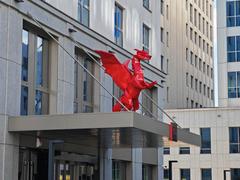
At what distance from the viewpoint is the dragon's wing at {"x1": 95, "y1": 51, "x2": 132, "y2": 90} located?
927 inches

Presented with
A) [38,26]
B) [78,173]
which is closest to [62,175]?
[78,173]

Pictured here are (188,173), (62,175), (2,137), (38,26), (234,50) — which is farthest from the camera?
(234,50)

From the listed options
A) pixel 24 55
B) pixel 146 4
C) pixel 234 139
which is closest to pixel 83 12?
pixel 24 55

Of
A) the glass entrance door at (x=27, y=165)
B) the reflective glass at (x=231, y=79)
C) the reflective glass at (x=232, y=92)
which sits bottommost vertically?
the glass entrance door at (x=27, y=165)

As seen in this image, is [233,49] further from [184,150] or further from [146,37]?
[146,37]

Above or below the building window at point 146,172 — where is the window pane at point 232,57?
above

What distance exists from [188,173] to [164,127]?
34.1 metres

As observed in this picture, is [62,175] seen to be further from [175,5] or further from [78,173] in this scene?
[175,5]

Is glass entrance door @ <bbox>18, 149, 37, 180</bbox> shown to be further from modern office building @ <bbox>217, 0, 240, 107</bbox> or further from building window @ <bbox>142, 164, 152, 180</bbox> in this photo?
modern office building @ <bbox>217, 0, 240, 107</bbox>

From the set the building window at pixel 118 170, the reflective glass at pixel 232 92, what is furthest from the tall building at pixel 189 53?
the building window at pixel 118 170

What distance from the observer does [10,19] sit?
66.9 feet

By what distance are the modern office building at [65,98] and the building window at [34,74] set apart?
35 mm

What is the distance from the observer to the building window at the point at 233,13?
207 feet

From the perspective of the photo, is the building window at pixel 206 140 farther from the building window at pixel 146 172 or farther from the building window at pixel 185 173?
the building window at pixel 146 172
